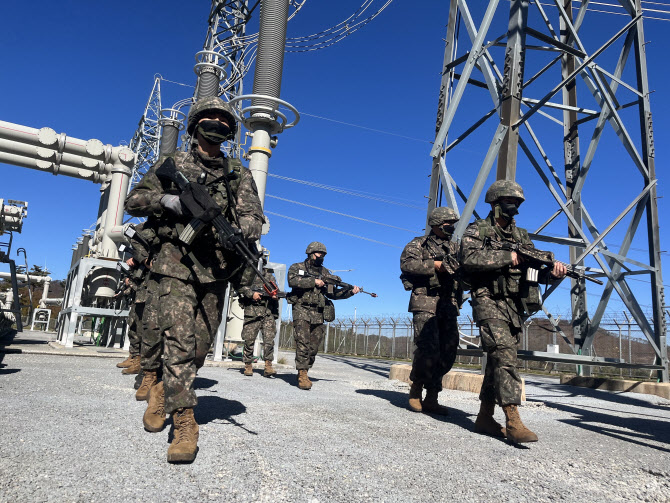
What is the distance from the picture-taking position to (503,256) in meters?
3.61

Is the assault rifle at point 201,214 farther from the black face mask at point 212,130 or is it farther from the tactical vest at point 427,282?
the tactical vest at point 427,282

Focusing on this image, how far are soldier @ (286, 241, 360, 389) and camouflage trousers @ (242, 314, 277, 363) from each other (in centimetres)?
113


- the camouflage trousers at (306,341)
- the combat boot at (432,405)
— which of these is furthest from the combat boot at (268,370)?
the combat boot at (432,405)

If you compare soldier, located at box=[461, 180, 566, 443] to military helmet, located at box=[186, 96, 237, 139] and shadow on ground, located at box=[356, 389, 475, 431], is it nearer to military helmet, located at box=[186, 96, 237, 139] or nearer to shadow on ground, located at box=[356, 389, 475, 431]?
shadow on ground, located at box=[356, 389, 475, 431]

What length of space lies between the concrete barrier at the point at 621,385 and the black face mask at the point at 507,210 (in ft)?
16.0

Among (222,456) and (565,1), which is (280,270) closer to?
(565,1)

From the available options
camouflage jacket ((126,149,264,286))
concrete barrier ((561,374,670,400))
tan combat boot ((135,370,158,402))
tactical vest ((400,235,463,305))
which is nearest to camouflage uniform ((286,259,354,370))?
tactical vest ((400,235,463,305))

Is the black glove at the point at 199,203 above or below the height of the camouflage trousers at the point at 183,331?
above

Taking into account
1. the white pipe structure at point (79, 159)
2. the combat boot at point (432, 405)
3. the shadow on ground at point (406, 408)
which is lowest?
the shadow on ground at point (406, 408)

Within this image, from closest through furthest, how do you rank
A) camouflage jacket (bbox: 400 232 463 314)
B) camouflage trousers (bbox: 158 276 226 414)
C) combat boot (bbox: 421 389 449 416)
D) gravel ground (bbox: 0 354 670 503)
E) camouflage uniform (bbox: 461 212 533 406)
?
gravel ground (bbox: 0 354 670 503) < camouflage trousers (bbox: 158 276 226 414) < camouflage uniform (bbox: 461 212 533 406) < combat boot (bbox: 421 389 449 416) < camouflage jacket (bbox: 400 232 463 314)

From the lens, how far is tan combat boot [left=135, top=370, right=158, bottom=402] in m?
3.95

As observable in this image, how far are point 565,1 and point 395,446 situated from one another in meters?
8.96

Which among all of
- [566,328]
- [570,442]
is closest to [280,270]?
[570,442]

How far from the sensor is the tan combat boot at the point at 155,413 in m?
2.81
